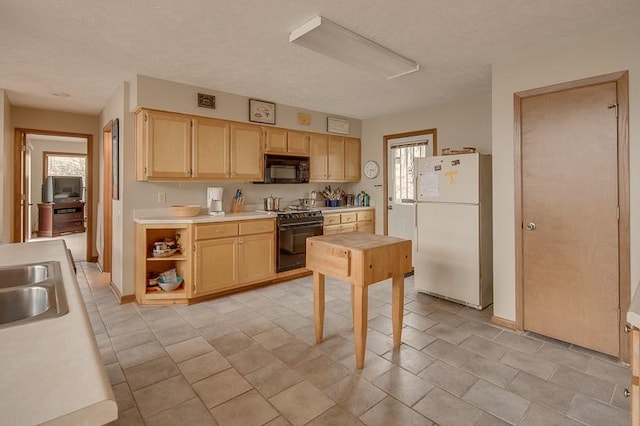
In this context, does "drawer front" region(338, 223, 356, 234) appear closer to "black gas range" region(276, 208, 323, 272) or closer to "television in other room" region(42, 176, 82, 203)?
"black gas range" region(276, 208, 323, 272)

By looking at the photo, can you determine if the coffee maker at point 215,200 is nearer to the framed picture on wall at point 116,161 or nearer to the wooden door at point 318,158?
the framed picture on wall at point 116,161

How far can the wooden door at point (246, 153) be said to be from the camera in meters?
4.30

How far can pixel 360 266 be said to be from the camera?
92.7 inches

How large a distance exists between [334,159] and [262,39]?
2952mm

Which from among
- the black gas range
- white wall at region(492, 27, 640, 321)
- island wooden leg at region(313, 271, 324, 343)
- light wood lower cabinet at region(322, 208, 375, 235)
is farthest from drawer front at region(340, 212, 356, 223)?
island wooden leg at region(313, 271, 324, 343)

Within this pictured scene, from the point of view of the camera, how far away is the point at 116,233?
404cm

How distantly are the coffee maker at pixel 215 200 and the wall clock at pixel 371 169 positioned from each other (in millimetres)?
2628

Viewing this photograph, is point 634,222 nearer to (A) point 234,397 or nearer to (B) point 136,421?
(A) point 234,397

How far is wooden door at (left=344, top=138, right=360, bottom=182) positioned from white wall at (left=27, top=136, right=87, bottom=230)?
23.2 ft

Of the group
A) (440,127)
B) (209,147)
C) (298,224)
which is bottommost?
(298,224)

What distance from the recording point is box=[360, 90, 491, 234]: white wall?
4.41m

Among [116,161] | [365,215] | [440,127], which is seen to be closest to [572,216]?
[440,127]

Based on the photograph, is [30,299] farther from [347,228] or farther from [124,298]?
[347,228]

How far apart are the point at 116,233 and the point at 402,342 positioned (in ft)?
11.2
